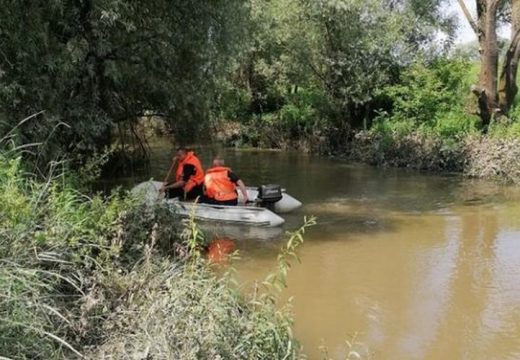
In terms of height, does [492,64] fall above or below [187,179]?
above

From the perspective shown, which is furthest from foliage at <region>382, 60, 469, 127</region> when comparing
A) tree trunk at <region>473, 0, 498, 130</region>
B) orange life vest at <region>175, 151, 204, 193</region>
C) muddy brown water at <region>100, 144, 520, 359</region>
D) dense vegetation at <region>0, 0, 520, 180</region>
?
orange life vest at <region>175, 151, 204, 193</region>

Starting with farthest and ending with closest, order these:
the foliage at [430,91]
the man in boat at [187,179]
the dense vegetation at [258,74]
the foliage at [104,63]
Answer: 1. the foliage at [430,91]
2. the man in boat at [187,179]
3. the dense vegetation at [258,74]
4. the foliage at [104,63]

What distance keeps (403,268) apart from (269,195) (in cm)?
334

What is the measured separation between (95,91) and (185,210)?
8.74 feet

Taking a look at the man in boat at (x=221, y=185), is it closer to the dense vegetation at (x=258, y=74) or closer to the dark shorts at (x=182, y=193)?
the dark shorts at (x=182, y=193)

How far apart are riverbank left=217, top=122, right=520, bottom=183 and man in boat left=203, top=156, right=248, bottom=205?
25.7ft

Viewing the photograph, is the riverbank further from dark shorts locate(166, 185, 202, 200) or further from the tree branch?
dark shorts locate(166, 185, 202, 200)

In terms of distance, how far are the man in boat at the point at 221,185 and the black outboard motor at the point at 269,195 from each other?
0.47 m

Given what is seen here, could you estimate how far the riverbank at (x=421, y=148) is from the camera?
619 inches

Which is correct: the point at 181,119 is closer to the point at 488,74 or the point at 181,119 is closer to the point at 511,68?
the point at 488,74

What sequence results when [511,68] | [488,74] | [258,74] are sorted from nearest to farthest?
[488,74] < [511,68] < [258,74]

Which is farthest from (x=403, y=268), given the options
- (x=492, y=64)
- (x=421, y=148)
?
(x=492, y=64)

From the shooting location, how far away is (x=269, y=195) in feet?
36.4

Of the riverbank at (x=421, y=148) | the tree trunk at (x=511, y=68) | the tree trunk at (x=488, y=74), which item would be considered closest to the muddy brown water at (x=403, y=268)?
the riverbank at (x=421, y=148)
